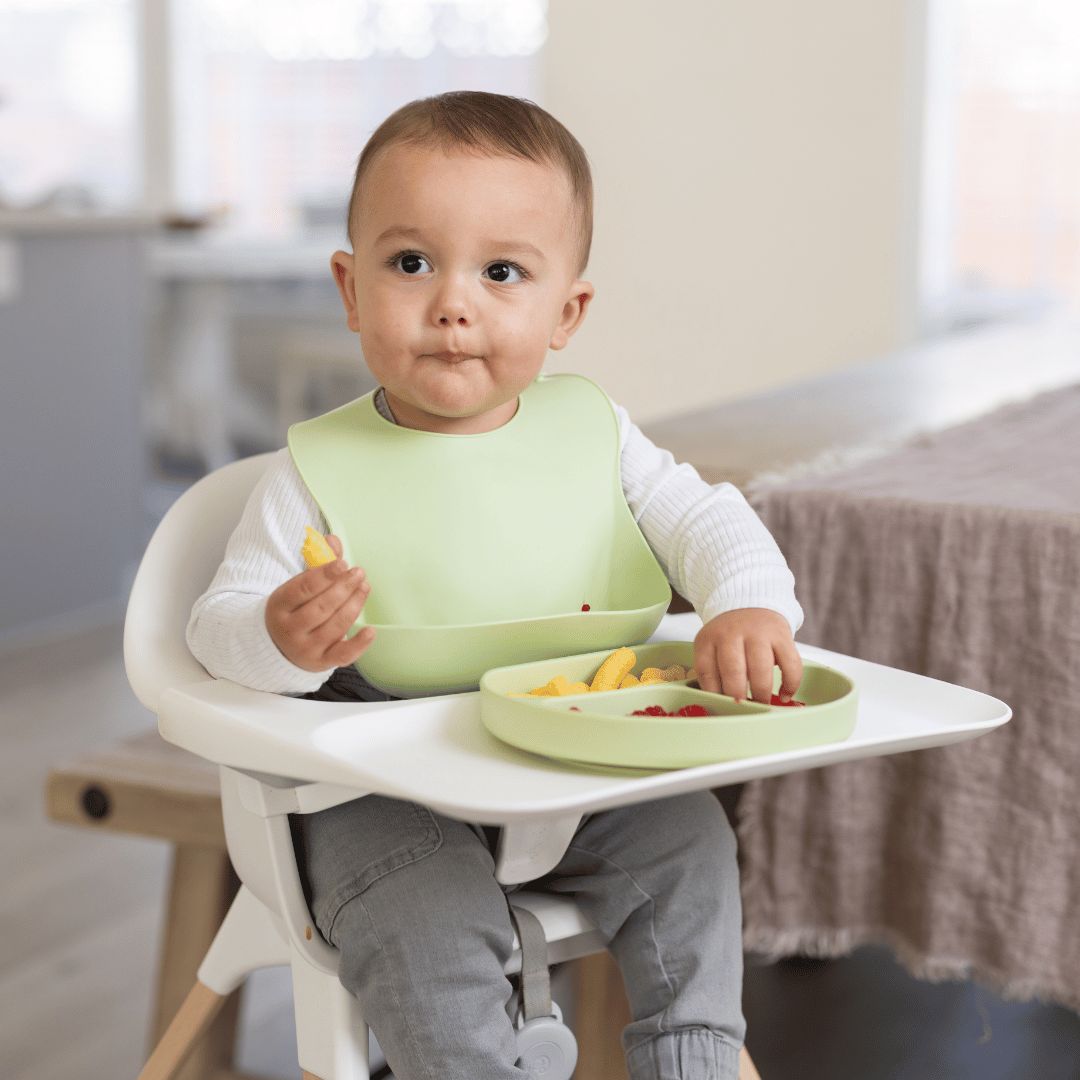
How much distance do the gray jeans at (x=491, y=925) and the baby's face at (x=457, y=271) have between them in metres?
0.24

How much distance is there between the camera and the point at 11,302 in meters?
2.70

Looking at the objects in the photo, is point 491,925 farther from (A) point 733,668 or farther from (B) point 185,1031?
(B) point 185,1031

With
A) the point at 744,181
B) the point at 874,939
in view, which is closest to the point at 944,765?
the point at 874,939

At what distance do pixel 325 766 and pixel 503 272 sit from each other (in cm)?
29

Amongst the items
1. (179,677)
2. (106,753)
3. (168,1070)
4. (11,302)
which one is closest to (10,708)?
(11,302)

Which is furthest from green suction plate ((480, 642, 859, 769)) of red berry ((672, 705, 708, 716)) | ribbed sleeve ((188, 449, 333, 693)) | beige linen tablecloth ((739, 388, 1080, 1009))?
beige linen tablecloth ((739, 388, 1080, 1009))

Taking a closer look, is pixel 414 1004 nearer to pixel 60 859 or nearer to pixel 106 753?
pixel 106 753

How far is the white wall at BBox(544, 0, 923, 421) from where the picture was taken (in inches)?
117

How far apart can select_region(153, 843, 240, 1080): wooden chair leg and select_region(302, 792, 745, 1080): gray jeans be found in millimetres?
394

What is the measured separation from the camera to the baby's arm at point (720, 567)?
66 cm

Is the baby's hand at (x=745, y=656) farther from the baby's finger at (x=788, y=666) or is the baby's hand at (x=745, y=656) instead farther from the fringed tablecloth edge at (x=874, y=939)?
the fringed tablecloth edge at (x=874, y=939)

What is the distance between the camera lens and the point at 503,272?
700mm

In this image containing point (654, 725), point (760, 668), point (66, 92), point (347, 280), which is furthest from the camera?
point (66, 92)

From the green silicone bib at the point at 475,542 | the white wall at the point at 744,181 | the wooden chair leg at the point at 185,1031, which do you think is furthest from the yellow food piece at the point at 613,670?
the white wall at the point at 744,181
